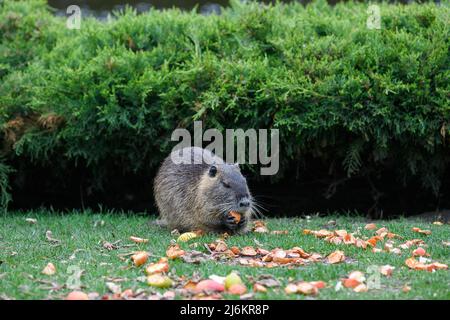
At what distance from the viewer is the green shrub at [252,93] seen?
750cm

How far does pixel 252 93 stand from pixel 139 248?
7.64 ft

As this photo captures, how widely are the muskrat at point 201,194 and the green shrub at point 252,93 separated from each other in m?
0.55

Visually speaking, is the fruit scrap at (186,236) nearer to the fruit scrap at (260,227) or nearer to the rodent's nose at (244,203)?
the rodent's nose at (244,203)

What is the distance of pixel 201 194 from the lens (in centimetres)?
690

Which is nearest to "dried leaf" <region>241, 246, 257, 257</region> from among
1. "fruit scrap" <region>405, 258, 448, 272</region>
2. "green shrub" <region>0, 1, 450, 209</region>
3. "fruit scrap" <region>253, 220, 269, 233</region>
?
"fruit scrap" <region>253, 220, 269, 233</region>

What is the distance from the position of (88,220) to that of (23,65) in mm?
2438

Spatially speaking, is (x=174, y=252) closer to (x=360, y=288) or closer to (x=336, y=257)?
(x=336, y=257)

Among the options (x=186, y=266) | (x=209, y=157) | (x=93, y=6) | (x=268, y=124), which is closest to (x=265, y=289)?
(x=186, y=266)

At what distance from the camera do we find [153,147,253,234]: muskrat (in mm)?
6672

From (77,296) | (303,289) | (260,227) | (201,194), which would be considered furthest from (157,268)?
(260,227)

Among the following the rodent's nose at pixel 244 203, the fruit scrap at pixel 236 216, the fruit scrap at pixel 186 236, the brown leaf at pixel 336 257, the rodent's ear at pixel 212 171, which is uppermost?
the rodent's ear at pixel 212 171

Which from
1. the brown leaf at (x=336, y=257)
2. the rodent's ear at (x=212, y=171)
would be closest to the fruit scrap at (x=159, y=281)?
the brown leaf at (x=336, y=257)

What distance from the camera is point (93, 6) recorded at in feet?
54.5
